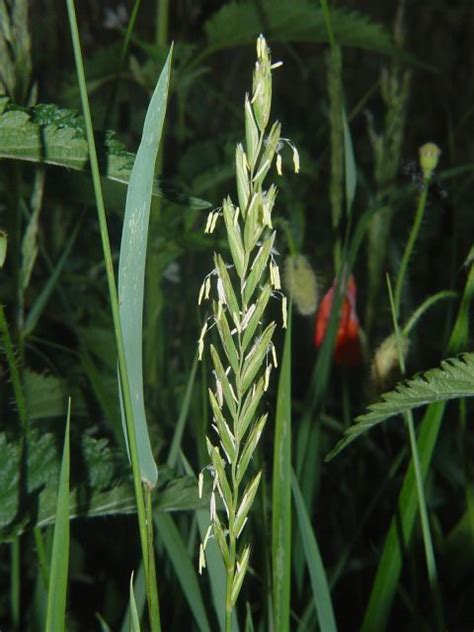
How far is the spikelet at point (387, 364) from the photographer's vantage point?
84cm

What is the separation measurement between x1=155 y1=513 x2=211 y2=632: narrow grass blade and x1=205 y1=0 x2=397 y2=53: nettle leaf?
57 cm

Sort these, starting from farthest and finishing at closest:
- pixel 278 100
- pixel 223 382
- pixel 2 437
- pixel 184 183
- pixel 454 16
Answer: pixel 454 16 → pixel 278 100 → pixel 184 183 → pixel 2 437 → pixel 223 382

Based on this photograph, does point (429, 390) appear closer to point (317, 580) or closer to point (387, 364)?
point (317, 580)

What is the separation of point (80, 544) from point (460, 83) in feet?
7.77

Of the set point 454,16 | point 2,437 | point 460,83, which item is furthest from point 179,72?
point 460,83

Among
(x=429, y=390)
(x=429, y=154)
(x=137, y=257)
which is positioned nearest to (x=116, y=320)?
(x=137, y=257)

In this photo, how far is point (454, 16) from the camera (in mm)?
2840

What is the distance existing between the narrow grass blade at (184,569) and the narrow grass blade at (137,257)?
Result: 0.22 m

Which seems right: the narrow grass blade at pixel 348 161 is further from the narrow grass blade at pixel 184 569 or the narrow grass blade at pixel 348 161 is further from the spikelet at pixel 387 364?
the narrow grass blade at pixel 184 569

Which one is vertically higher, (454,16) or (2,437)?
(454,16)

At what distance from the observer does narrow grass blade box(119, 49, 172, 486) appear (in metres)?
0.42

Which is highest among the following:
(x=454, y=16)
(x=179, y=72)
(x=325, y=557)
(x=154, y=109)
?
(x=454, y=16)

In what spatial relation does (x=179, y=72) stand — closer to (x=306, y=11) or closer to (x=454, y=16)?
(x=306, y=11)

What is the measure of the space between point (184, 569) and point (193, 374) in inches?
5.1
